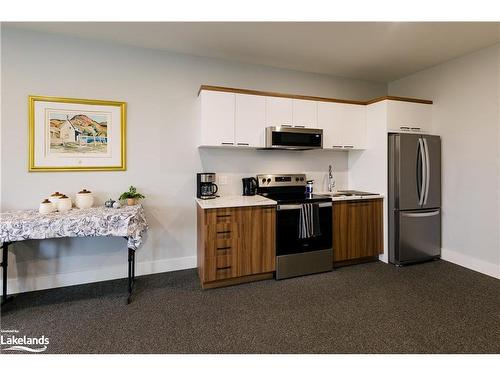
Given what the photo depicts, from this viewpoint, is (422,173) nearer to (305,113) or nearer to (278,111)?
(305,113)

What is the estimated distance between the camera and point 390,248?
338 cm

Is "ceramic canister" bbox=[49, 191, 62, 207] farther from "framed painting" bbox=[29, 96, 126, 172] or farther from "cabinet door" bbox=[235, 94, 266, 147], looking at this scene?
"cabinet door" bbox=[235, 94, 266, 147]

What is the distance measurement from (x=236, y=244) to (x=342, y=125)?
2196mm

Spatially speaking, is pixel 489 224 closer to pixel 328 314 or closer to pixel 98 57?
pixel 328 314

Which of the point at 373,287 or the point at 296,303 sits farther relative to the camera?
the point at 373,287

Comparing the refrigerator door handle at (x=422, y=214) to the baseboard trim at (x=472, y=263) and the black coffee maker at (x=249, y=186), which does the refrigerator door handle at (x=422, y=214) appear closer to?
the baseboard trim at (x=472, y=263)

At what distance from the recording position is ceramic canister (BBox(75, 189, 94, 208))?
263cm

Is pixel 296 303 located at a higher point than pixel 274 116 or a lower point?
lower

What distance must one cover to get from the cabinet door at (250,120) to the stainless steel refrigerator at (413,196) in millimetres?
1689

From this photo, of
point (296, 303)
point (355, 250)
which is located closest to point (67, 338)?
point (296, 303)

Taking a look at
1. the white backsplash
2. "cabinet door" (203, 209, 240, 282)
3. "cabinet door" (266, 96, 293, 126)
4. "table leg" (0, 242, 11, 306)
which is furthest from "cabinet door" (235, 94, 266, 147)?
"table leg" (0, 242, 11, 306)

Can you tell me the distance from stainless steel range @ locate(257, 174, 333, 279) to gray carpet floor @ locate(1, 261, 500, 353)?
0.48 feet
